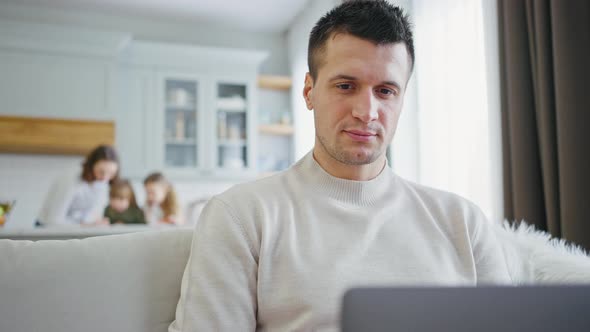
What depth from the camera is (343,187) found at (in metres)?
1.08

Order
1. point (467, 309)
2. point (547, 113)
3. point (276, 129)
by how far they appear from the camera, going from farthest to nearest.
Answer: point (276, 129) → point (547, 113) → point (467, 309)

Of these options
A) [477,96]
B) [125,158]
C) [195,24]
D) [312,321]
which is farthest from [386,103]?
[195,24]

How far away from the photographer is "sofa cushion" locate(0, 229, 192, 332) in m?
0.90

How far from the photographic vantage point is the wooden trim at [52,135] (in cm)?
393

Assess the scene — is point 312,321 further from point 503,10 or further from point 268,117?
point 268,117

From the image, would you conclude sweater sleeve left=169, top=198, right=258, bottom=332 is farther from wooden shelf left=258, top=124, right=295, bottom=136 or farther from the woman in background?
wooden shelf left=258, top=124, right=295, bottom=136

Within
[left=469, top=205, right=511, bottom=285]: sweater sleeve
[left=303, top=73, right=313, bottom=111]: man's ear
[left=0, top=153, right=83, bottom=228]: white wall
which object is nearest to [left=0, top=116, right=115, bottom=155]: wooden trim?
[left=0, top=153, right=83, bottom=228]: white wall

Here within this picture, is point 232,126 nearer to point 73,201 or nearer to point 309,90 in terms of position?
point 73,201

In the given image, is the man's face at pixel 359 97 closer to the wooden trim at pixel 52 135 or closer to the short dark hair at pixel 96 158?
the short dark hair at pixel 96 158

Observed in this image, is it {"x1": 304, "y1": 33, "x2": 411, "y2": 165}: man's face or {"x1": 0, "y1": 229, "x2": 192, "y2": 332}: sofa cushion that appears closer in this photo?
{"x1": 0, "y1": 229, "x2": 192, "y2": 332}: sofa cushion

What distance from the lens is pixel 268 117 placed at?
489 cm

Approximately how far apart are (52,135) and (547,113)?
3.57 metres

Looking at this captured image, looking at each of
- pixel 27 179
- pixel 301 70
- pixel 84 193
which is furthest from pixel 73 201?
pixel 301 70

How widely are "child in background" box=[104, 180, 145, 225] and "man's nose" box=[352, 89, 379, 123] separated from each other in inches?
95.2
